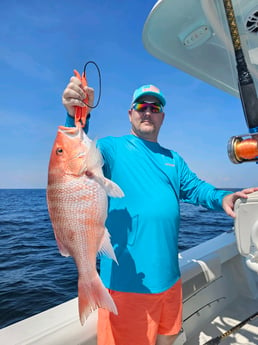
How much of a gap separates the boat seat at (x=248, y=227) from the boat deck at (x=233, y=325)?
1908 millimetres

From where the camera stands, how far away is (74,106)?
152 cm

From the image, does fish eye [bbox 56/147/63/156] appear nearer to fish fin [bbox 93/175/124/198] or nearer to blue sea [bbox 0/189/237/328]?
fish fin [bbox 93/175/124/198]

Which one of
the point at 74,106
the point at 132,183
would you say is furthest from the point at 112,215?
the point at 74,106

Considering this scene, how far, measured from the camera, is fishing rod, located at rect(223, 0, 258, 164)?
63.1 inches

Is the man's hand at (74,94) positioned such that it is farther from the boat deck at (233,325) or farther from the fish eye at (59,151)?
the boat deck at (233,325)

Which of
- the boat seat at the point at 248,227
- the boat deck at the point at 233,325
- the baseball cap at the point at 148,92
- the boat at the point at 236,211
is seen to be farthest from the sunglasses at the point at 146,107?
the boat deck at the point at 233,325

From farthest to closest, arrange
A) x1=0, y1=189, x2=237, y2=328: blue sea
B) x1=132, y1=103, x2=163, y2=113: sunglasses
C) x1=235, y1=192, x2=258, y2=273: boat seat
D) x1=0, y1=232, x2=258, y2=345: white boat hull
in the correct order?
x1=0, y1=189, x2=237, y2=328: blue sea
x1=132, y1=103, x2=163, y2=113: sunglasses
x1=0, y1=232, x2=258, y2=345: white boat hull
x1=235, y1=192, x2=258, y2=273: boat seat

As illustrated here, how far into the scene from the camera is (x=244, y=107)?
71.1 inches

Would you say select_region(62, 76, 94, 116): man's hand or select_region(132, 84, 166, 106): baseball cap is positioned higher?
select_region(132, 84, 166, 106): baseball cap

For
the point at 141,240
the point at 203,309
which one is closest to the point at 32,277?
the point at 203,309

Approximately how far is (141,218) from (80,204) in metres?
0.52

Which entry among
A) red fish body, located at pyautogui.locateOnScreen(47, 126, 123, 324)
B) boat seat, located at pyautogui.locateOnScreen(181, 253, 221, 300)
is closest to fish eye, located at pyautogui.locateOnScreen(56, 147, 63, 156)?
red fish body, located at pyautogui.locateOnScreen(47, 126, 123, 324)

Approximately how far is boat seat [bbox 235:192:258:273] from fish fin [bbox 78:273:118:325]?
0.86 metres

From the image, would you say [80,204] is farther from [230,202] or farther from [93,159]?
[230,202]
